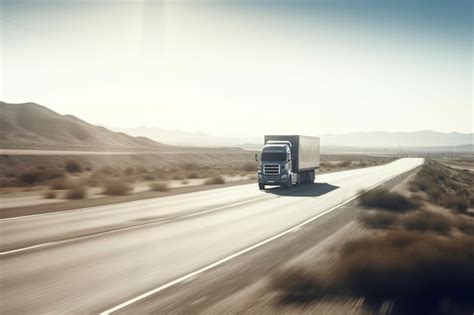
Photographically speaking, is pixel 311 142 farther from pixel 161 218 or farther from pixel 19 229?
pixel 19 229

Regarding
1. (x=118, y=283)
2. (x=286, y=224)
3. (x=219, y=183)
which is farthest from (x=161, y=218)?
(x=219, y=183)

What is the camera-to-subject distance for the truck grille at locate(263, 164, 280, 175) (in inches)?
1259

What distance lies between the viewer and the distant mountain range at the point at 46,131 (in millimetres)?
108812

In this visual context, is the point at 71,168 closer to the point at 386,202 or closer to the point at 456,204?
the point at 386,202

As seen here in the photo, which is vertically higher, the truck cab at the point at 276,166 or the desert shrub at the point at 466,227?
the truck cab at the point at 276,166

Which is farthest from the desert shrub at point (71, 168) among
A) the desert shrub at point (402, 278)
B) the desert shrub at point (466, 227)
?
the desert shrub at point (402, 278)

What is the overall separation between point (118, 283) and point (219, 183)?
31.7 m

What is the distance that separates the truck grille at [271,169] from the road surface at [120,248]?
34.8ft

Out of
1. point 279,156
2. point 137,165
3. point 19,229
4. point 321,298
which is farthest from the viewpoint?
point 137,165

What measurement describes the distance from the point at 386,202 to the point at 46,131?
113 metres

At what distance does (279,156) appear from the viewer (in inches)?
1282

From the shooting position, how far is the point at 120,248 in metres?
11.3

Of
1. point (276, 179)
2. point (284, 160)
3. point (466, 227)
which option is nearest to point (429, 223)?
point (466, 227)

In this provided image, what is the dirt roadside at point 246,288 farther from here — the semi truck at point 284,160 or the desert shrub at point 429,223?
the semi truck at point 284,160
